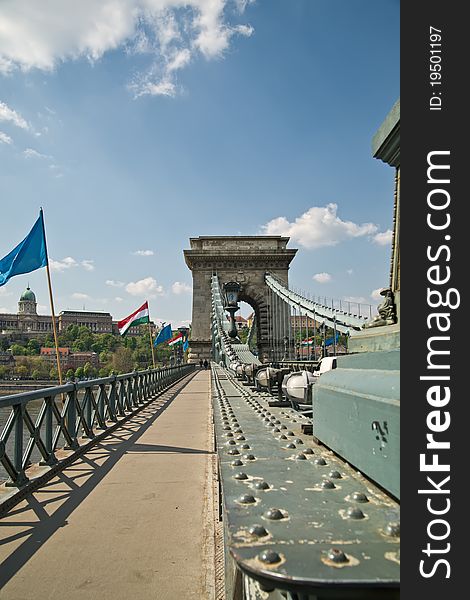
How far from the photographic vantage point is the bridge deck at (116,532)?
2.61 metres

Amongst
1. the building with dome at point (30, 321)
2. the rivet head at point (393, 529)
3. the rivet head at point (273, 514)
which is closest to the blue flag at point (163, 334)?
the rivet head at point (273, 514)

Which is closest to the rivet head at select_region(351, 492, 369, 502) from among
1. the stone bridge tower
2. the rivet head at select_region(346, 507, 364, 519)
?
the rivet head at select_region(346, 507, 364, 519)

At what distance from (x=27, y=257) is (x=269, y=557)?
401 inches

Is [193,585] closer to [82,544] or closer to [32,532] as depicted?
[82,544]

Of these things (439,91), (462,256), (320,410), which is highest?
(439,91)

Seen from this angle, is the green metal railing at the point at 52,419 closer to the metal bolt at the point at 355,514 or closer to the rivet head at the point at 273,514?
the rivet head at the point at 273,514

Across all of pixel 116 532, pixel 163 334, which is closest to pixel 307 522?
pixel 116 532

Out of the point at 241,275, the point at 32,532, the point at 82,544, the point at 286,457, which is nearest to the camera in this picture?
the point at 286,457

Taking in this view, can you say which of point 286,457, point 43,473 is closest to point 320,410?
point 286,457

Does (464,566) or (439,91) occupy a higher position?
(439,91)

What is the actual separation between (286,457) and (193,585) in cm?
127

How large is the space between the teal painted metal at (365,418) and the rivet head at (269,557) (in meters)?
0.40

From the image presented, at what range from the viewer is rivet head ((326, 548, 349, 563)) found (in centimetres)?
96

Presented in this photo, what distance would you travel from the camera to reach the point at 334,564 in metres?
0.94
